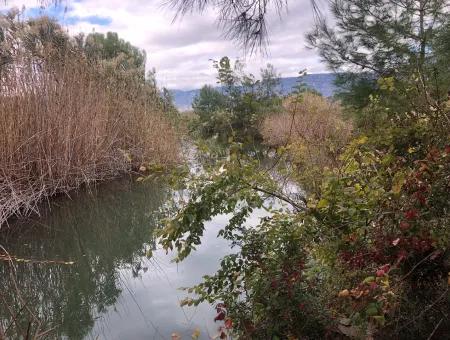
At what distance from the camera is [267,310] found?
7.75ft

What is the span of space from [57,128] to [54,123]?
→ 8cm

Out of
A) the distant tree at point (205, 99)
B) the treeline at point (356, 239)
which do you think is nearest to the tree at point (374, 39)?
the treeline at point (356, 239)

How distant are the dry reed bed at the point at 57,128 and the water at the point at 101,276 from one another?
1.48 feet

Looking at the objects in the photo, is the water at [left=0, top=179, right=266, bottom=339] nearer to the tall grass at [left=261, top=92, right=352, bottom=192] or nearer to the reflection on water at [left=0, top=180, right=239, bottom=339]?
the reflection on water at [left=0, top=180, right=239, bottom=339]

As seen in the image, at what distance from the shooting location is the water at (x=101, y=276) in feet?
11.4

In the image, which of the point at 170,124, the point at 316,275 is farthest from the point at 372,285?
the point at 170,124

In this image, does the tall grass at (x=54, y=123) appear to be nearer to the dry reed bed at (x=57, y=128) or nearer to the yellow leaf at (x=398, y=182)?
the dry reed bed at (x=57, y=128)

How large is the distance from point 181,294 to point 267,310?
1.78 metres

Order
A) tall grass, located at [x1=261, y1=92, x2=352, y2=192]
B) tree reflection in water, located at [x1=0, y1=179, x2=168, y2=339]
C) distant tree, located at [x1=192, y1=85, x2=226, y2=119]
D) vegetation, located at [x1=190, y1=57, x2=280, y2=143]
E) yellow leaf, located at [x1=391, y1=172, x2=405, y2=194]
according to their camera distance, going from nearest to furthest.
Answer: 1. yellow leaf, located at [x1=391, y1=172, x2=405, y2=194]
2. tree reflection in water, located at [x1=0, y1=179, x2=168, y2=339]
3. tall grass, located at [x1=261, y1=92, x2=352, y2=192]
4. vegetation, located at [x1=190, y1=57, x2=280, y2=143]
5. distant tree, located at [x1=192, y1=85, x2=226, y2=119]

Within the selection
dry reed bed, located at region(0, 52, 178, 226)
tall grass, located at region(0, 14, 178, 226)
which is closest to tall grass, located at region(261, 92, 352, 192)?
dry reed bed, located at region(0, 52, 178, 226)

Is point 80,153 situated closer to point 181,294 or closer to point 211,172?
point 181,294

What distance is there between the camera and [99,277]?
4.49 m

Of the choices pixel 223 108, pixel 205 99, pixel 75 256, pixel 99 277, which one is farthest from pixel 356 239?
pixel 205 99

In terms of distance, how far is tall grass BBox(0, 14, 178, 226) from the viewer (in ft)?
19.6
